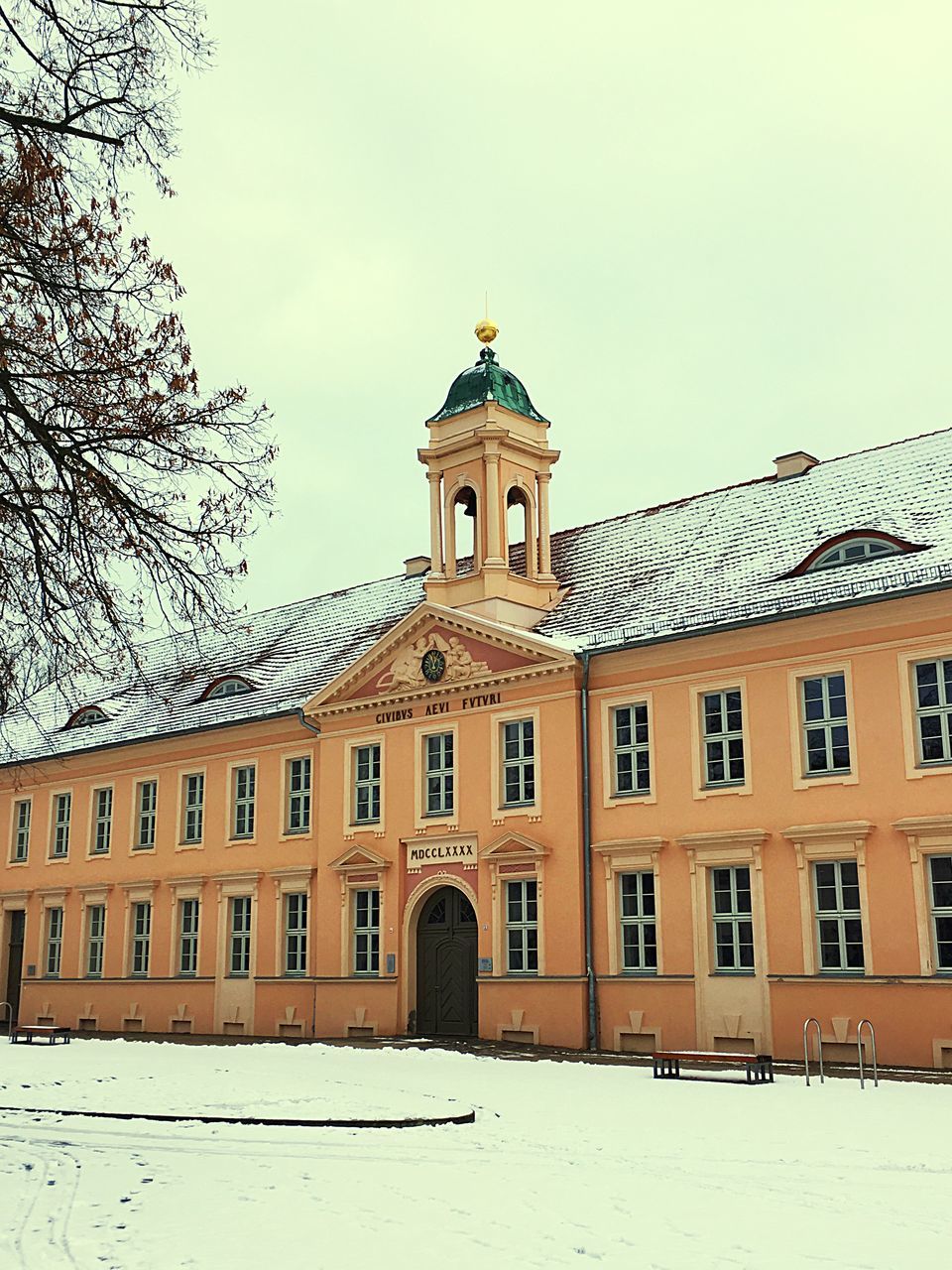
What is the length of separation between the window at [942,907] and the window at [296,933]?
14.3m

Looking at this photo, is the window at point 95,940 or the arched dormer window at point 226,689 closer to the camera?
the arched dormer window at point 226,689

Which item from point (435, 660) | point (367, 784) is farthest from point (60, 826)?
point (435, 660)

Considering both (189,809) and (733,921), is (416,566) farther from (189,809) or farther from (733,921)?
(733,921)

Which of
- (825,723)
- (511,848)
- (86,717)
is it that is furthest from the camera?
(86,717)

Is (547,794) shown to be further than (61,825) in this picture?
No

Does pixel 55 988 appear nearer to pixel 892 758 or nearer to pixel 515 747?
pixel 515 747

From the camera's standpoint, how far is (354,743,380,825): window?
30172 millimetres

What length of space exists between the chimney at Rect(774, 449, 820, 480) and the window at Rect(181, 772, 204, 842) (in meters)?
15.4

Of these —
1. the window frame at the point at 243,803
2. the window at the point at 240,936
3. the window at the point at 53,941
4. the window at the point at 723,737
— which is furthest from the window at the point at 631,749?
the window at the point at 53,941

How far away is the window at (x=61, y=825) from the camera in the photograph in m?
37.6

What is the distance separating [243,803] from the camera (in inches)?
1313

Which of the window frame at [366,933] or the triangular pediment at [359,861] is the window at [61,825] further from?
the window frame at [366,933]

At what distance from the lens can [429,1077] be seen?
19.8 metres

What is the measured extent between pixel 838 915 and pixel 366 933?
425 inches
